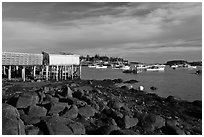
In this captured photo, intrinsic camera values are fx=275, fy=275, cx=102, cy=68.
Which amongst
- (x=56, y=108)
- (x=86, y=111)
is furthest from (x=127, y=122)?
(x=56, y=108)

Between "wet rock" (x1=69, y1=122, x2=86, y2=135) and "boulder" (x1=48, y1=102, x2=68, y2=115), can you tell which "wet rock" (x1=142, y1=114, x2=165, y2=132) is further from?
"boulder" (x1=48, y1=102, x2=68, y2=115)

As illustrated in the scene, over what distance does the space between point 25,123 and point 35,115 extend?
1.00 meters

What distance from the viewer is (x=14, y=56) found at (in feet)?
122

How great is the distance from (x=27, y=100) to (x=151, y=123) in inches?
223

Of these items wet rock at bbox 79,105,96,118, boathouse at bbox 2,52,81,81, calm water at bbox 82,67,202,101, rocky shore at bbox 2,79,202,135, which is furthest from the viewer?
boathouse at bbox 2,52,81,81

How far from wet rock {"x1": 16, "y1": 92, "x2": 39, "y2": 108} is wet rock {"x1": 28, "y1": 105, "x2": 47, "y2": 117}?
60 cm

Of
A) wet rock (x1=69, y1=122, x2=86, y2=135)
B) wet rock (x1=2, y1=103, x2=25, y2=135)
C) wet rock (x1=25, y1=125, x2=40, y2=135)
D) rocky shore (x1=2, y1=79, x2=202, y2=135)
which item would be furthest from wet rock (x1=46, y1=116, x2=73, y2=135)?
wet rock (x1=2, y1=103, x2=25, y2=135)

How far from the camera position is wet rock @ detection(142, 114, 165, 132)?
479 inches

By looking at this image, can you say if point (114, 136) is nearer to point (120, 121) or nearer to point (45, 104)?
point (120, 121)

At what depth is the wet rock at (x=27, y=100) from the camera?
11984mm

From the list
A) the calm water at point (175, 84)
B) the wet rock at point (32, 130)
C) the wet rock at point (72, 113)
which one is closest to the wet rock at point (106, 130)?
the wet rock at point (72, 113)

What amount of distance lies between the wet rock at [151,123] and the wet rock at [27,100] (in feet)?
16.6

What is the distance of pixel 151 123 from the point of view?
489 inches

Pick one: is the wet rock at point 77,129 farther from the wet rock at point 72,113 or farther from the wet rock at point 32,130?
the wet rock at point 72,113
